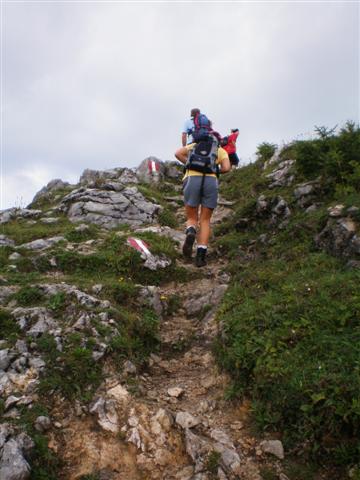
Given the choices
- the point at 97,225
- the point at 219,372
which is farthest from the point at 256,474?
the point at 97,225

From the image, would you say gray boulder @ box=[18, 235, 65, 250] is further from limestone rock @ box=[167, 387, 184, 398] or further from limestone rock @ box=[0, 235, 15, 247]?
limestone rock @ box=[167, 387, 184, 398]

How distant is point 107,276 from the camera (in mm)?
8195

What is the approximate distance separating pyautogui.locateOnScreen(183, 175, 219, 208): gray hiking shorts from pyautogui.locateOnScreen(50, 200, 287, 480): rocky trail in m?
3.76

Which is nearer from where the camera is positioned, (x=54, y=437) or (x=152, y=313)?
(x=54, y=437)

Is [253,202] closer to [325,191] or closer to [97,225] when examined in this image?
[325,191]

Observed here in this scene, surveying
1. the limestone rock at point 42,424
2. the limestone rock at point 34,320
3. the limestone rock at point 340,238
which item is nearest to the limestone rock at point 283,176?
the limestone rock at point 340,238

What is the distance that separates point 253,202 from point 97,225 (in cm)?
450

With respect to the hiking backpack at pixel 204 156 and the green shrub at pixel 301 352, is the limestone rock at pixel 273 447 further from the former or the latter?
the hiking backpack at pixel 204 156

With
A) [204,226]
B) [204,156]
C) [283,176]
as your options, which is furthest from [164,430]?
[283,176]

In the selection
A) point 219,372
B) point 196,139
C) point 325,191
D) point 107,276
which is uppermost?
point 196,139

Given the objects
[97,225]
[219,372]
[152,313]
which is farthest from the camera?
[97,225]

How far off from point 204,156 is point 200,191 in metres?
0.74

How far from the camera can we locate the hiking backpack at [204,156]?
8594 millimetres

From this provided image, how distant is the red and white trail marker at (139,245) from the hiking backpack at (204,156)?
2103 mm
